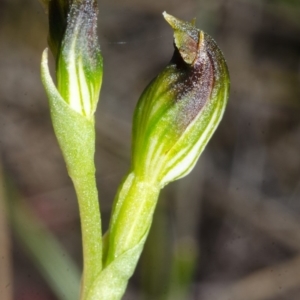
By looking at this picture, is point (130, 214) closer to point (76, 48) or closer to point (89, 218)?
point (89, 218)

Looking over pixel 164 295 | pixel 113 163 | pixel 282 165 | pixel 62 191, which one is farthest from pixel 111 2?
pixel 164 295

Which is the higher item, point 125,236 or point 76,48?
point 76,48

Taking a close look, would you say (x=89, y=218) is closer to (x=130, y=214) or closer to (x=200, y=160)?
(x=130, y=214)

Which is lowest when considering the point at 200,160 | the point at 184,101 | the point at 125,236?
the point at 200,160

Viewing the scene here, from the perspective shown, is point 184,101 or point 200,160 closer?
point 184,101

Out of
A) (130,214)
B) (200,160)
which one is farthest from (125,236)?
(200,160)

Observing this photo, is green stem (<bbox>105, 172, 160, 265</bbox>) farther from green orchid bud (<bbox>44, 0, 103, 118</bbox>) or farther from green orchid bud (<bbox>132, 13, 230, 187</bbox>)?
green orchid bud (<bbox>44, 0, 103, 118</bbox>)

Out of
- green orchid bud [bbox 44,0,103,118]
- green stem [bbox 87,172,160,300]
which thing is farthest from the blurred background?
green orchid bud [bbox 44,0,103,118]

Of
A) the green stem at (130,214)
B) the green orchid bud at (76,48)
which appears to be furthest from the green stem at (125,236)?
the green orchid bud at (76,48)
